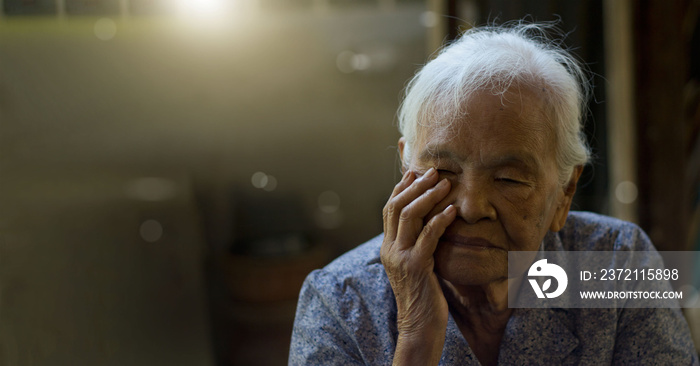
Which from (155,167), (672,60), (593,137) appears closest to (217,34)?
(155,167)

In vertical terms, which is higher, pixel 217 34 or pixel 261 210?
pixel 217 34

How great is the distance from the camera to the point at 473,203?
39.4 inches

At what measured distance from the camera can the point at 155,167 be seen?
1.75 metres

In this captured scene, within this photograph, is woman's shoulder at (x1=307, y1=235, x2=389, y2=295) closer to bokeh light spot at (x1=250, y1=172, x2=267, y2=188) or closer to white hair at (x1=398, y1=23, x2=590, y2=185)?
white hair at (x1=398, y1=23, x2=590, y2=185)

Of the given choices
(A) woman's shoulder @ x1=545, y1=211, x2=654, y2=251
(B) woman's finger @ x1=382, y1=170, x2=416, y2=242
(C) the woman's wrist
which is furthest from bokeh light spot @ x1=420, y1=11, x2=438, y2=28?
(C) the woman's wrist

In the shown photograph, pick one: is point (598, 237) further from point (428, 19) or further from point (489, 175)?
point (428, 19)

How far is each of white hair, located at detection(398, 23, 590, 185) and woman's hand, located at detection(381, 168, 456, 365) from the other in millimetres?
164

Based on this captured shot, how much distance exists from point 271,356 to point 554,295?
1.20m

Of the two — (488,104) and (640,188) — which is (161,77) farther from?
(640,188)

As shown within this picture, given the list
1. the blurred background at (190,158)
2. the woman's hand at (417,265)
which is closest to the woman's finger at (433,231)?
the woman's hand at (417,265)

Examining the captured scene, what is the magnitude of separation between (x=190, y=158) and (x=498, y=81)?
1.18 meters

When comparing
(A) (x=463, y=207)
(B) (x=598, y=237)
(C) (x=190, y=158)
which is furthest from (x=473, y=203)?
(C) (x=190, y=158)

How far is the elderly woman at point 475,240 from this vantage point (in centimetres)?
101

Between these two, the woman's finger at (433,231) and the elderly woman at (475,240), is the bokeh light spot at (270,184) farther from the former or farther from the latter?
the woman's finger at (433,231)
